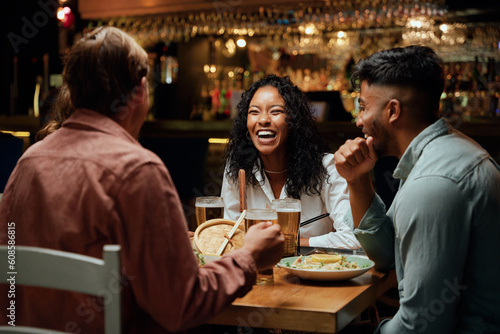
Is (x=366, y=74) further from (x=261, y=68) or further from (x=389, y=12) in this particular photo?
(x=261, y=68)

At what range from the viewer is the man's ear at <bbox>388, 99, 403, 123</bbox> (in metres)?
1.74

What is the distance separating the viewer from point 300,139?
109 inches

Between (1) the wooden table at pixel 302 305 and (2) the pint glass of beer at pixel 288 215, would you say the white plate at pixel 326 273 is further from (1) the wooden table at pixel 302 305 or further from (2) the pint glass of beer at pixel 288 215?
(2) the pint glass of beer at pixel 288 215

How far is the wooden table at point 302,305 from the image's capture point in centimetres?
140

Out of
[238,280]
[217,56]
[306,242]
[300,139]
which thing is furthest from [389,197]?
[217,56]

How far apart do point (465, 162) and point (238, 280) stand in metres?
0.69

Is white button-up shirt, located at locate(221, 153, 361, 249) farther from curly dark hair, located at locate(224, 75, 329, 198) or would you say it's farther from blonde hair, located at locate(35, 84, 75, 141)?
blonde hair, located at locate(35, 84, 75, 141)

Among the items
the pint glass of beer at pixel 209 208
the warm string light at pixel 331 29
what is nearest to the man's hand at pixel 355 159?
the pint glass of beer at pixel 209 208

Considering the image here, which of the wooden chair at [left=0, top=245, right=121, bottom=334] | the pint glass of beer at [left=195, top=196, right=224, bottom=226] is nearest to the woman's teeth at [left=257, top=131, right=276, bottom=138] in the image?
the pint glass of beer at [left=195, top=196, right=224, bottom=226]

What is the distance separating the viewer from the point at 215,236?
6.28 ft

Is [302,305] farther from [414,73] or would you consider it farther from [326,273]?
[414,73]

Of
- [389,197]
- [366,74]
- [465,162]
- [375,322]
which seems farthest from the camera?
[389,197]

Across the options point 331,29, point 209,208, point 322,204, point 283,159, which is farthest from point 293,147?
point 331,29

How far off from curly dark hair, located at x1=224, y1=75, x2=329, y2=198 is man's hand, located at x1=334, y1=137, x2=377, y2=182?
63 cm
